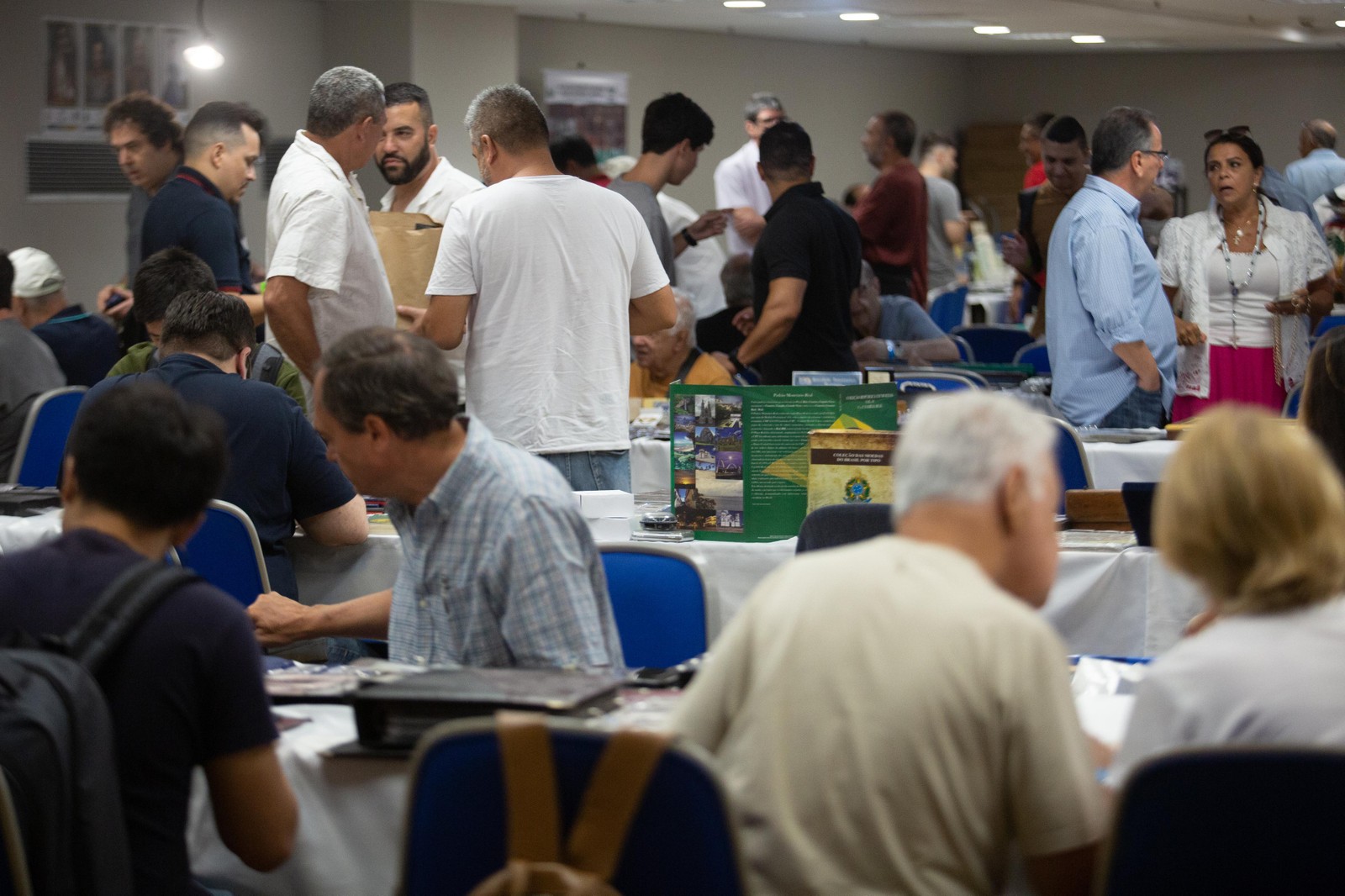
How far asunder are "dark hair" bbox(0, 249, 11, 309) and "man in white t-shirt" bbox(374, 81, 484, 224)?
137cm

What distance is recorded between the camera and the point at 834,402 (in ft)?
11.7

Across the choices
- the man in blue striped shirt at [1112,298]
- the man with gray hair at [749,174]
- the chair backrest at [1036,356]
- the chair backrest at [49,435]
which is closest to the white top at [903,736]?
the man in blue striped shirt at [1112,298]

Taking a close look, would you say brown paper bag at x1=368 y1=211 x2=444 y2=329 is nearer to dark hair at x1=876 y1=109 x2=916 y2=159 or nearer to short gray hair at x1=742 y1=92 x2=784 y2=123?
dark hair at x1=876 y1=109 x2=916 y2=159

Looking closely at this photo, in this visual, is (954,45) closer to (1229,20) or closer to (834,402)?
(1229,20)

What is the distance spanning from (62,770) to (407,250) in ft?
10.8

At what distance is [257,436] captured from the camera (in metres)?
3.47

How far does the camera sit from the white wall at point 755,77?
1277 cm

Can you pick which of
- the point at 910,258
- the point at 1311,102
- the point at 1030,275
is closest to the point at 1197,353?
the point at 1030,275

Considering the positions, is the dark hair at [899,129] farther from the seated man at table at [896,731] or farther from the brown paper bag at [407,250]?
the seated man at table at [896,731]

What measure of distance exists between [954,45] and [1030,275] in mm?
8992

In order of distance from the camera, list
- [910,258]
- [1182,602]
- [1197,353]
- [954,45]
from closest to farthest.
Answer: [1182,602] → [1197,353] → [910,258] → [954,45]

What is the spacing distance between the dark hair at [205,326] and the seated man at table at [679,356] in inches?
89.3

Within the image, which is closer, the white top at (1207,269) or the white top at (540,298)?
the white top at (540,298)

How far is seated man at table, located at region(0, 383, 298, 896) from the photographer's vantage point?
1867mm
